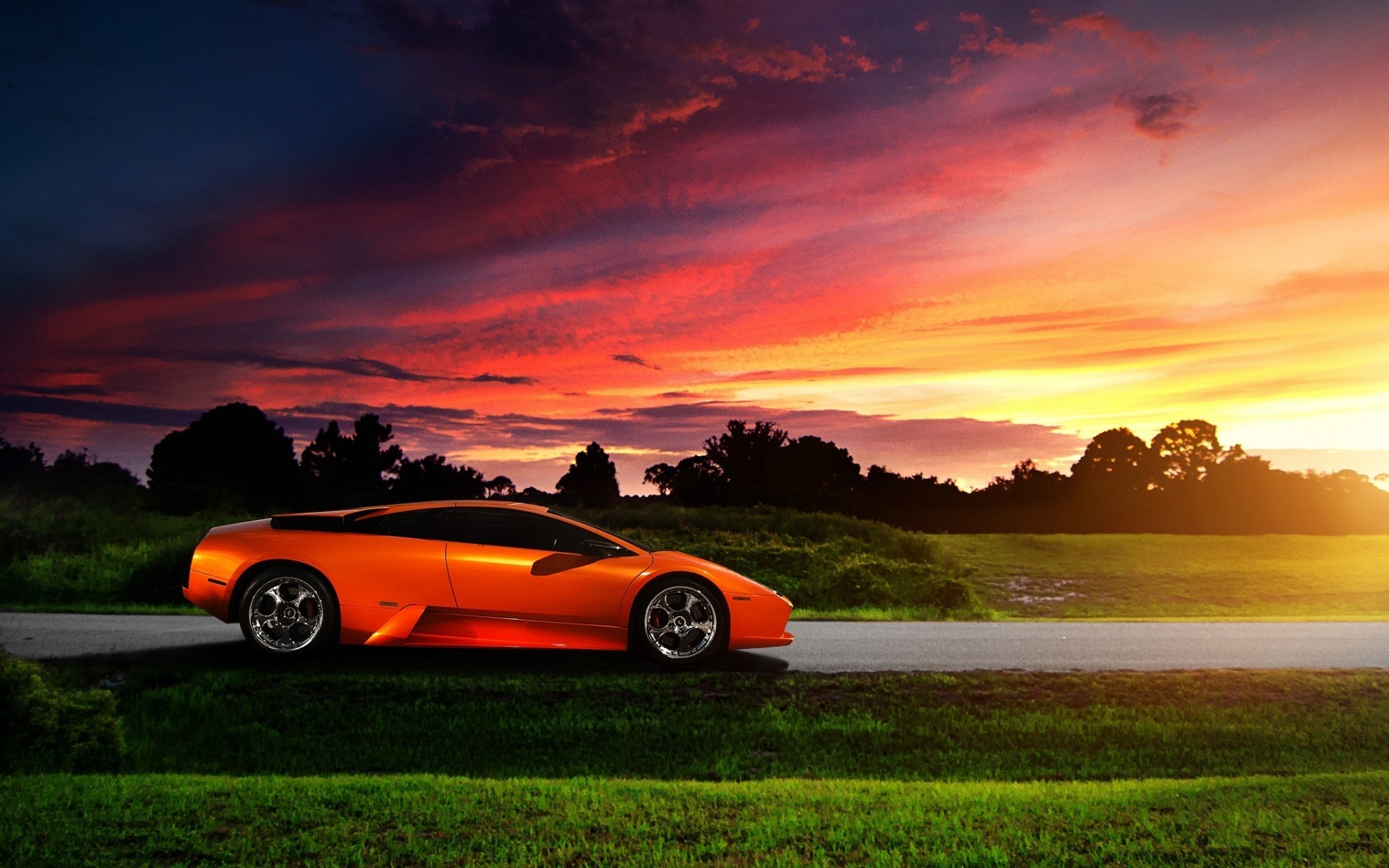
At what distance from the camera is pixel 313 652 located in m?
9.13

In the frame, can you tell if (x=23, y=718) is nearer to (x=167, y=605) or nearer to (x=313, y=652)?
(x=313, y=652)

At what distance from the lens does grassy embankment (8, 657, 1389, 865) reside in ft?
20.6

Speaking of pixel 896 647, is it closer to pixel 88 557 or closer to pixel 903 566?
pixel 903 566

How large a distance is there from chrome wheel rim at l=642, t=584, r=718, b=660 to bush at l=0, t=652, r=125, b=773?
4.50m

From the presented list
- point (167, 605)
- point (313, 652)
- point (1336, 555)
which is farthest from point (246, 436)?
point (1336, 555)

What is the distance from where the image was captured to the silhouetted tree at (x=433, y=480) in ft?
99.2

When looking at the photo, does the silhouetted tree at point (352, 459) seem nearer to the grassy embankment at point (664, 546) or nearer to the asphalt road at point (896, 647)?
the grassy embankment at point (664, 546)

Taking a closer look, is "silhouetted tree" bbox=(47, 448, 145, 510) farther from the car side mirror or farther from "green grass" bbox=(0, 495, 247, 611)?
the car side mirror

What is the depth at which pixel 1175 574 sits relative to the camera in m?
36.6

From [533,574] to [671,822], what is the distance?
2951mm

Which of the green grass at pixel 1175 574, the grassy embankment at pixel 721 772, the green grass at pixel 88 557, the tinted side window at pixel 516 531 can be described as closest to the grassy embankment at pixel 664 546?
the green grass at pixel 88 557

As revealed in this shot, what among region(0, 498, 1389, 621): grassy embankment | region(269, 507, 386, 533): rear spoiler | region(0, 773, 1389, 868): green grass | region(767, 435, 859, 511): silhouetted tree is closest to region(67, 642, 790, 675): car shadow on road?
region(269, 507, 386, 533): rear spoiler

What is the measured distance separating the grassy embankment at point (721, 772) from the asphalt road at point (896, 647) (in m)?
0.49

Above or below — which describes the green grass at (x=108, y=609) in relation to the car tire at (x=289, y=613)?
below
